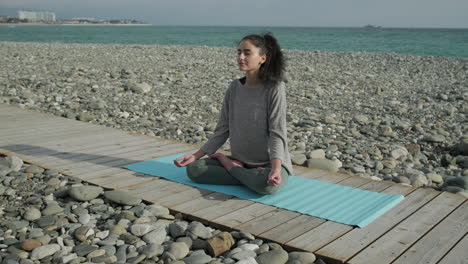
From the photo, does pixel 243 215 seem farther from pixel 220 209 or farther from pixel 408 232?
pixel 408 232

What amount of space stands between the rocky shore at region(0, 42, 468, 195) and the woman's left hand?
1544 millimetres

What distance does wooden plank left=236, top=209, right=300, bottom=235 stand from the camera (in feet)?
10.6

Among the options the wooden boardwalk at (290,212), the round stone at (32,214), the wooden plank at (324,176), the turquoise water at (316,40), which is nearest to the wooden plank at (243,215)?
the wooden boardwalk at (290,212)

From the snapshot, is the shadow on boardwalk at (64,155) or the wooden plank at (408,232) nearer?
the wooden plank at (408,232)

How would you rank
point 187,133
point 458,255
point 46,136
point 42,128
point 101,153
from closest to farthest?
point 458,255, point 101,153, point 46,136, point 42,128, point 187,133

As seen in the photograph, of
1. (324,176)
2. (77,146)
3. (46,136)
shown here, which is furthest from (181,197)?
(46,136)

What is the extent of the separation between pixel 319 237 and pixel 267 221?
431 millimetres

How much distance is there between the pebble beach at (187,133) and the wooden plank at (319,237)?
0.10 m

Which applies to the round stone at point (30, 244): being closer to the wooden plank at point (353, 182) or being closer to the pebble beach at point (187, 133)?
the pebble beach at point (187, 133)

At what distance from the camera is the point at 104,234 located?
10.7 feet

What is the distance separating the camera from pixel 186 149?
17.8 feet

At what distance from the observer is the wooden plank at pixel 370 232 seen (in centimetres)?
284

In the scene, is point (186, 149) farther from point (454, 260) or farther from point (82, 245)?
point (454, 260)

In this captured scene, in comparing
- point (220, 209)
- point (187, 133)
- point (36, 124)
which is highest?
point (220, 209)
